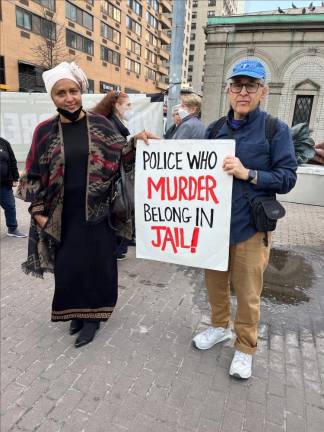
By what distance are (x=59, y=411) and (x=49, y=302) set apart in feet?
4.74

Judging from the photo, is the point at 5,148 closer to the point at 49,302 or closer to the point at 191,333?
the point at 49,302

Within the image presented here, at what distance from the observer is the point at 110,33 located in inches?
1758

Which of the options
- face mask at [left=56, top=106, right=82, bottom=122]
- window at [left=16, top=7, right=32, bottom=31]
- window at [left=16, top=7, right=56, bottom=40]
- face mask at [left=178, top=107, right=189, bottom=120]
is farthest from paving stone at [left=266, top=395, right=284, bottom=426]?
window at [left=16, top=7, right=32, bottom=31]

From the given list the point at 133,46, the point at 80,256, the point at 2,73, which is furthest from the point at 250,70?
the point at 133,46

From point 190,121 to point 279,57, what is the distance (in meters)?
18.5

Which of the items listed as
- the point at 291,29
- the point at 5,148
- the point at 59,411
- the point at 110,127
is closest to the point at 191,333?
the point at 59,411

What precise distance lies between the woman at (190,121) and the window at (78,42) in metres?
38.0

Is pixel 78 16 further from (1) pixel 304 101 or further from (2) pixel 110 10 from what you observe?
(1) pixel 304 101

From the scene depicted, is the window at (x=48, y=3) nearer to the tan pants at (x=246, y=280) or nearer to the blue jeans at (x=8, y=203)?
the blue jeans at (x=8, y=203)

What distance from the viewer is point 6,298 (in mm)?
3451

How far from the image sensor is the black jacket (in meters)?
4.96

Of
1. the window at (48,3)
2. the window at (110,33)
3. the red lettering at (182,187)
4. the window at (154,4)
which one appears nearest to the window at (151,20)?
the window at (154,4)

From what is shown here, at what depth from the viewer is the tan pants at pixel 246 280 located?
219 cm

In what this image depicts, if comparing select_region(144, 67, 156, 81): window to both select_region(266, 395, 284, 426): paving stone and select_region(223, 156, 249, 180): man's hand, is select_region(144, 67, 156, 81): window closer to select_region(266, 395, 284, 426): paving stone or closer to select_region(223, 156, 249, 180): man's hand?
select_region(223, 156, 249, 180): man's hand
